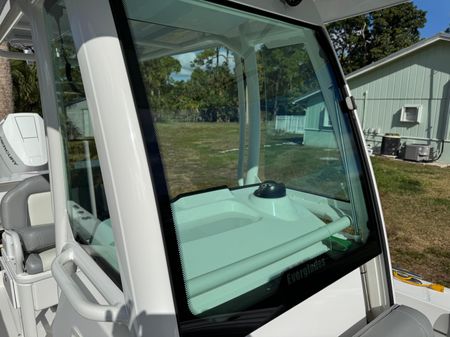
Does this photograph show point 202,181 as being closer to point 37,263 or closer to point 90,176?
point 90,176

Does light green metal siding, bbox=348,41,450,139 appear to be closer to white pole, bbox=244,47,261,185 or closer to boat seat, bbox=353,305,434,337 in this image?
white pole, bbox=244,47,261,185

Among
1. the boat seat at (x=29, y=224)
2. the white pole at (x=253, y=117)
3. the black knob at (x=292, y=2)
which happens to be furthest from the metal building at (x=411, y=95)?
the boat seat at (x=29, y=224)

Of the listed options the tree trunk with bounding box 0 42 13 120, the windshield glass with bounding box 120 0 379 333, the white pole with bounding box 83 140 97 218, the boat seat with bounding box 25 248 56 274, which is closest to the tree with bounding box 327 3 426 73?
the tree trunk with bounding box 0 42 13 120

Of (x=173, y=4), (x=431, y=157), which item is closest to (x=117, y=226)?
(x=173, y=4)

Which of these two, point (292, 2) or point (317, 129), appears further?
point (317, 129)

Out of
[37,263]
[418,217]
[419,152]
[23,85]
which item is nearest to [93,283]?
[37,263]

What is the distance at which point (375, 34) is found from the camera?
2403cm

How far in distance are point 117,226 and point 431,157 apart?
12140mm

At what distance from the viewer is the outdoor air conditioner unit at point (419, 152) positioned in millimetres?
10672

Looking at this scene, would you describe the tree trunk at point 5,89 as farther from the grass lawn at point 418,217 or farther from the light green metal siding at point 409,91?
the light green metal siding at point 409,91

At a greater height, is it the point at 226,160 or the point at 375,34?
the point at 375,34

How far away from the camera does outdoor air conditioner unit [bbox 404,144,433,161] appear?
35.0 feet

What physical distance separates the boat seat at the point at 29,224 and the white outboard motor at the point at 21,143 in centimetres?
128

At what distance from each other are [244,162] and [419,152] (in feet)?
35.2
